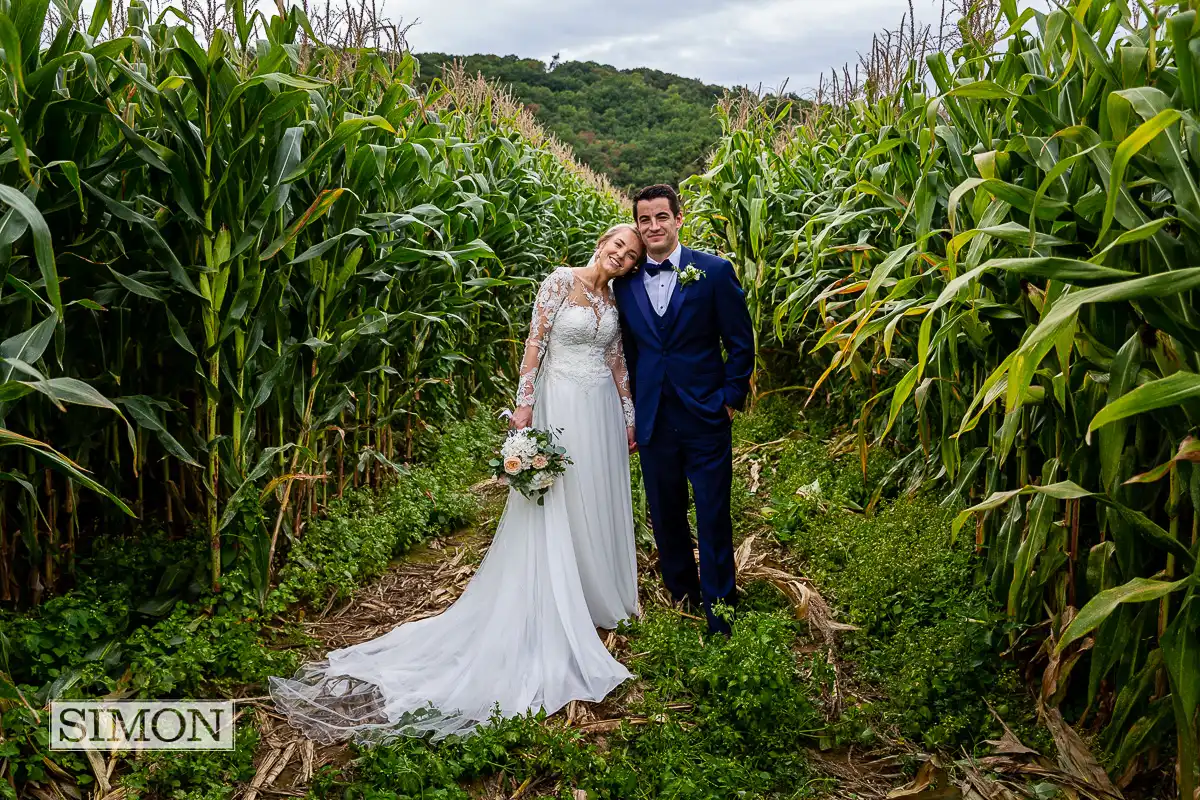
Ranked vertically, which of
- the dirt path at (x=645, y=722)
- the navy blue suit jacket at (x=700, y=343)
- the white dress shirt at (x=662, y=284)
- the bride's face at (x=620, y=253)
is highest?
the bride's face at (x=620, y=253)

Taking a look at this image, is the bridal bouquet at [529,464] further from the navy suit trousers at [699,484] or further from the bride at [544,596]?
the navy suit trousers at [699,484]

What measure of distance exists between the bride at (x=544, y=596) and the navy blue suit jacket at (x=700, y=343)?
0.22 meters

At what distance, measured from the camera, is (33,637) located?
2.70 m

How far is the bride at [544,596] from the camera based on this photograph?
3.11 m

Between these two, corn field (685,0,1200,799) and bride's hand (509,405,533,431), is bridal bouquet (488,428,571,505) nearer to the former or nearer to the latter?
bride's hand (509,405,533,431)

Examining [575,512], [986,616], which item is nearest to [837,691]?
[986,616]

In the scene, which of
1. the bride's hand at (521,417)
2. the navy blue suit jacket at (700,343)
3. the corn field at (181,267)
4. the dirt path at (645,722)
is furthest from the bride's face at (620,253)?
the dirt path at (645,722)

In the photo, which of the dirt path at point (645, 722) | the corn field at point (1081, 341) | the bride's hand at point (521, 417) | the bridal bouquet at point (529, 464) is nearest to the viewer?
the corn field at point (1081, 341)

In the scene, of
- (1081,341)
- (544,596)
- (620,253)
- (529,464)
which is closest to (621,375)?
(620,253)

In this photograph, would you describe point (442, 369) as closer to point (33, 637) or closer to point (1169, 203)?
point (33, 637)

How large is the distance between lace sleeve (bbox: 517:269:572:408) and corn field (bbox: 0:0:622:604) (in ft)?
1.94

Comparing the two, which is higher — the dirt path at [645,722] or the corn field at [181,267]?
the corn field at [181,267]

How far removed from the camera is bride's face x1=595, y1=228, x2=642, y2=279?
12.3 ft

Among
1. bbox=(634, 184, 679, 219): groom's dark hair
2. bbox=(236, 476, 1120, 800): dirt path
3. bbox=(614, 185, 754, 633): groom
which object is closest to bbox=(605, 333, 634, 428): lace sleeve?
bbox=(614, 185, 754, 633): groom
